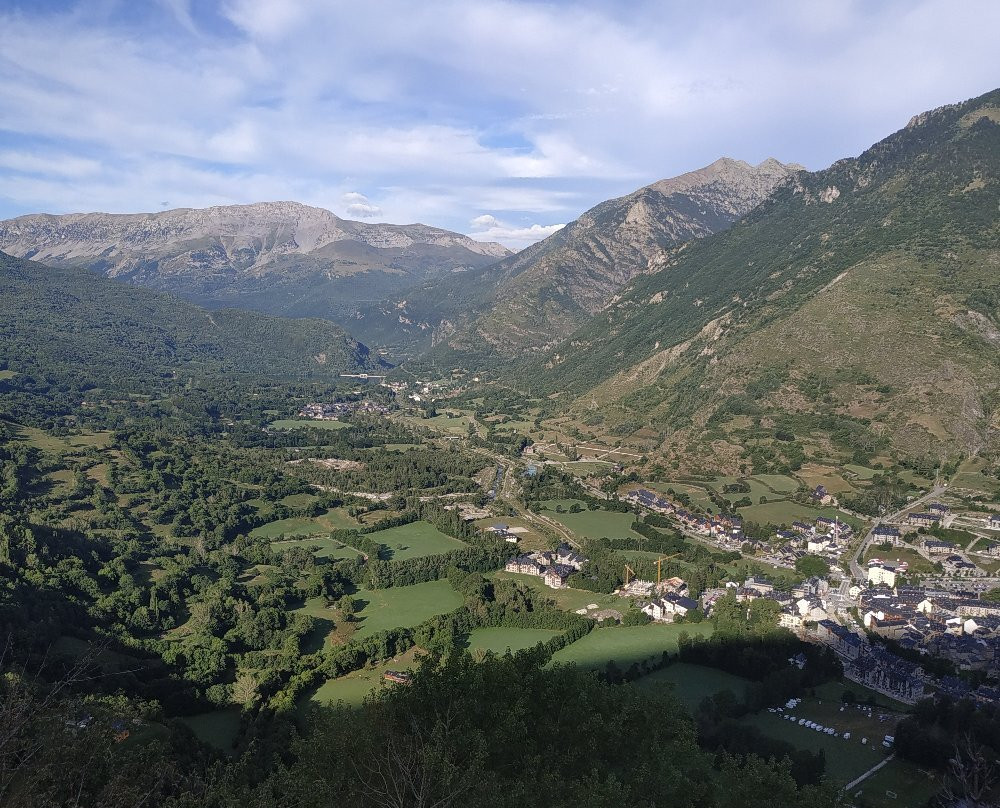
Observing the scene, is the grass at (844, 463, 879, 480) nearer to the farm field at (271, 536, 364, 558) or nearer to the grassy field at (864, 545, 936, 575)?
the grassy field at (864, 545, 936, 575)

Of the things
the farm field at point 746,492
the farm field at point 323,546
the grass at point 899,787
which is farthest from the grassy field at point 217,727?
the farm field at point 746,492

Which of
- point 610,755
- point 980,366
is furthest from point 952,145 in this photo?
point 610,755

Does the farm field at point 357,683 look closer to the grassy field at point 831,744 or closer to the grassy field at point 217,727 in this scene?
the grassy field at point 217,727

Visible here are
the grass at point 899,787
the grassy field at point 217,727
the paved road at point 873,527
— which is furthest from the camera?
the paved road at point 873,527

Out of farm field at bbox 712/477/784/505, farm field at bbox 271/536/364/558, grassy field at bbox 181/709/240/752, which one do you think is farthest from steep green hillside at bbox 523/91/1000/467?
grassy field at bbox 181/709/240/752

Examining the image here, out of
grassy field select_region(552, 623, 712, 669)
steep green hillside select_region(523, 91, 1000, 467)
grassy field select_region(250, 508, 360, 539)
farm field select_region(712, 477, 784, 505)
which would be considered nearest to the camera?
grassy field select_region(552, 623, 712, 669)

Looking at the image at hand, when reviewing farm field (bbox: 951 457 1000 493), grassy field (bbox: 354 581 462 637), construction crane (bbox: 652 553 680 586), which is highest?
farm field (bbox: 951 457 1000 493)
